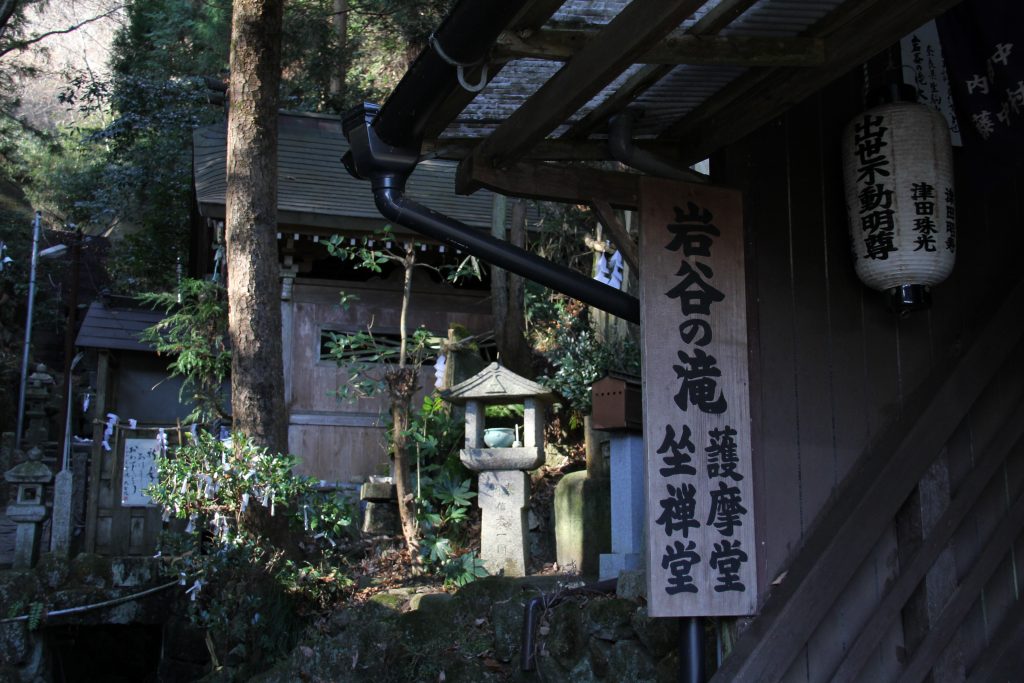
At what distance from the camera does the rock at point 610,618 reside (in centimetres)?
570

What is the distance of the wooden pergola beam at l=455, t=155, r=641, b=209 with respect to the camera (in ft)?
15.2

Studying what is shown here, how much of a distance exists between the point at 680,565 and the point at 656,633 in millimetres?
1230

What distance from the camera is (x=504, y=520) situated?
30.5 ft

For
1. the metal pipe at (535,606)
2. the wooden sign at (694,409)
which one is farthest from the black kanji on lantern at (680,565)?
the metal pipe at (535,606)

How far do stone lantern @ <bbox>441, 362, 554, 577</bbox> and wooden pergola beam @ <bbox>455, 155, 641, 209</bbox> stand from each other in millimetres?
4806

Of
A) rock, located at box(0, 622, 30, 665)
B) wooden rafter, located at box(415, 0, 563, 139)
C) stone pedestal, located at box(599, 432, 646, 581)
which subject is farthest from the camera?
rock, located at box(0, 622, 30, 665)

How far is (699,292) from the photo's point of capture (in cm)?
461

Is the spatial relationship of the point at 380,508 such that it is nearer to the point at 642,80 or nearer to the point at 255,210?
the point at 255,210

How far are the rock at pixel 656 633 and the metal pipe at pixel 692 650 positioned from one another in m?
0.85

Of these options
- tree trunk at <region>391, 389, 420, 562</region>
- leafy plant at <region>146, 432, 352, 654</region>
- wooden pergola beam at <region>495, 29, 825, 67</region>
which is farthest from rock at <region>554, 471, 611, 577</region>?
wooden pergola beam at <region>495, 29, 825, 67</region>

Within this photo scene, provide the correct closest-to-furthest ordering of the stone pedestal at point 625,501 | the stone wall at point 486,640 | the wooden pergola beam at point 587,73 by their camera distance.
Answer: the wooden pergola beam at point 587,73, the stone wall at point 486,640, the stone pedestal at point 625,501

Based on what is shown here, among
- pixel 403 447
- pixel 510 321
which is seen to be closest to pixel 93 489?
pixel 403 447

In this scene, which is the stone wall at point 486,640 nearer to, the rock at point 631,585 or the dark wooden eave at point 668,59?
the rock at point 631,585

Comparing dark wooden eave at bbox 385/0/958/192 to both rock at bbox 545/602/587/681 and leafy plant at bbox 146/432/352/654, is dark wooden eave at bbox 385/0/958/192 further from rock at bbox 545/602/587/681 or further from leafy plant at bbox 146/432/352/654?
leafy plant at bbox 146/432/352/654
